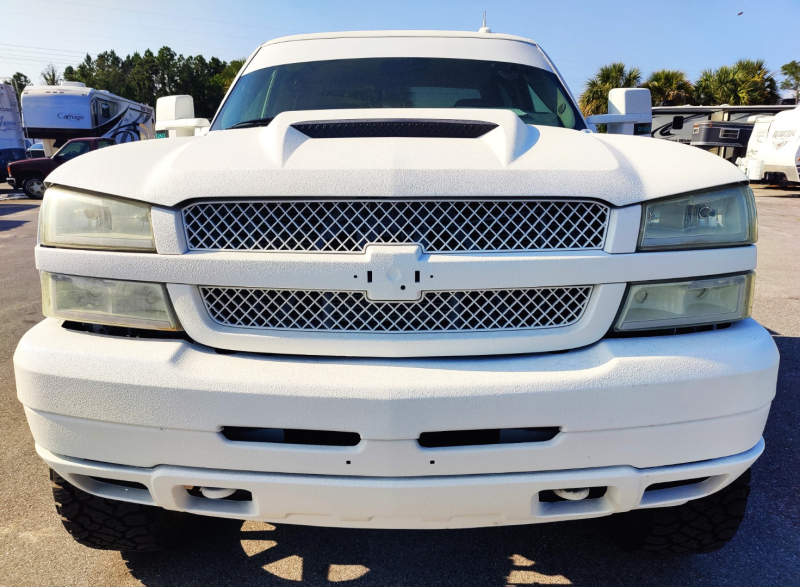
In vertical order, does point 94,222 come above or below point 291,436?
above

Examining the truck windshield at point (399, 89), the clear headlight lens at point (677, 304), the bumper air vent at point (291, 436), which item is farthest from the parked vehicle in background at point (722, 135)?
the bumper air vent at point (291, 436)

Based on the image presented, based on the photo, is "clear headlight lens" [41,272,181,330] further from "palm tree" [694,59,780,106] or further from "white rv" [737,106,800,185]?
"palm tree" [694,59,780,106]

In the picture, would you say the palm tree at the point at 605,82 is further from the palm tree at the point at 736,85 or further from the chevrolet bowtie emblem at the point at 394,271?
the chevrolet bowtie emblem at the point at 394,271

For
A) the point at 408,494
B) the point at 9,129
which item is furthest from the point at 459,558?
the point at 9,129

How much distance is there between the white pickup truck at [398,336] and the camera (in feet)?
5.15

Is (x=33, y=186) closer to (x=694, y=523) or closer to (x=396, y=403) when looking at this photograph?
(x=396, y=403)

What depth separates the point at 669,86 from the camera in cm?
3412

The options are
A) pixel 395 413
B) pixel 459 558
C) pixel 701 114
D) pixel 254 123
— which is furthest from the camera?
pixel 701 114

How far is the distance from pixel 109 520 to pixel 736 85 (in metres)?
38.8

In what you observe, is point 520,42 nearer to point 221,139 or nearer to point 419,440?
point 221,139

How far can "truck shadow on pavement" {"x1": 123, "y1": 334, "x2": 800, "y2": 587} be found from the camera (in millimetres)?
2111

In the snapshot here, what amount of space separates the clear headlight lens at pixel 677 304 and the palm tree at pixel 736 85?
1467 inches

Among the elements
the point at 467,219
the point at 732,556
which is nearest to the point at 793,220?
the point at 732,556

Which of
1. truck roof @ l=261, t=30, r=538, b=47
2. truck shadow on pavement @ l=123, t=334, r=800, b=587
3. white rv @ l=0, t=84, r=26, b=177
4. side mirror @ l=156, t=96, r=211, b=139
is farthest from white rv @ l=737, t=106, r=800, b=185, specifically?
white rv @ l=0, t=84, r=26, b=177
